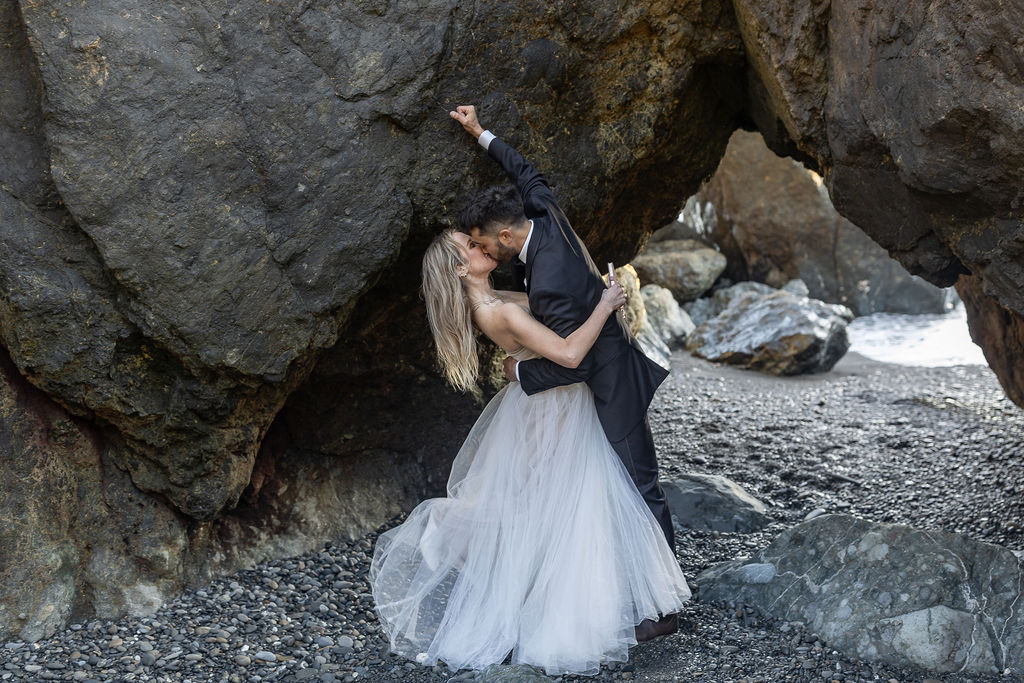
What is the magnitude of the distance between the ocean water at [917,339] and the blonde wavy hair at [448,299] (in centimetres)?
797

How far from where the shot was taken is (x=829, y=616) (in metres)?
3.83

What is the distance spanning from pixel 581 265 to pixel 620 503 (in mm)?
968

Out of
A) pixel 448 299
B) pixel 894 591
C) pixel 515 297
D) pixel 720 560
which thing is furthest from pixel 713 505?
pixel 448 299

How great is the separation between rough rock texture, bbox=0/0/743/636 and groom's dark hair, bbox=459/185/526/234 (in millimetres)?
201

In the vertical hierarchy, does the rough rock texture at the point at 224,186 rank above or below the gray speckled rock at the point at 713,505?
above

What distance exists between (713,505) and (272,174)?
304 centimetres

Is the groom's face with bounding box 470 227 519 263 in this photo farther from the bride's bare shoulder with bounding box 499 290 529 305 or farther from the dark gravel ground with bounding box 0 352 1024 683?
the dark gravel ground with bounding box 0 352 1024 683

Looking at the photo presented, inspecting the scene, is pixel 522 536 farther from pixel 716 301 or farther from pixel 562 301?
pixel 716 301

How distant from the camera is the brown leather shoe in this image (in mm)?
3783

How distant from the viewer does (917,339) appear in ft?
39.6

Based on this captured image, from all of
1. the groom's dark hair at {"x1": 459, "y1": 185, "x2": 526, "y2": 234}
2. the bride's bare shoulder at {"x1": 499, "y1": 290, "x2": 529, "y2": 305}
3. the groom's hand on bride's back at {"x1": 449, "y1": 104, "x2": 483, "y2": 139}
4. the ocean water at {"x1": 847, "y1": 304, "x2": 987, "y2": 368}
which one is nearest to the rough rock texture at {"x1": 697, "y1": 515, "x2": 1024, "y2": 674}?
the bride's bare shoulder at {"x1": 499, "y1": 290, "x2": 529, "y2": 305}

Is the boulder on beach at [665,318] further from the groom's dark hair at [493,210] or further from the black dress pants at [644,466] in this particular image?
the groom's dark hair at [493,210]

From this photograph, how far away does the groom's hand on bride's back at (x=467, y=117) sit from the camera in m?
3.74

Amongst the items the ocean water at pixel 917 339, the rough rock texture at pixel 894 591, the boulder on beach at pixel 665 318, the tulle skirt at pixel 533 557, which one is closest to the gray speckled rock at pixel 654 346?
the boulder on beach at pixel 665 318
